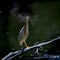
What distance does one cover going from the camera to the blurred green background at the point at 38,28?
26.6 ft

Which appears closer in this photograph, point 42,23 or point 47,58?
point 47,58

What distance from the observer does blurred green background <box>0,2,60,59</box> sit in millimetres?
8113

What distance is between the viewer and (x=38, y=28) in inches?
445

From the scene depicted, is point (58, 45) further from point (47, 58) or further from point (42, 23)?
point (42, 23)

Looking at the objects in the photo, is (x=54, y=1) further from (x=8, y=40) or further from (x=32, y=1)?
(x=8, y=40)

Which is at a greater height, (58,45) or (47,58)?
(47,58)

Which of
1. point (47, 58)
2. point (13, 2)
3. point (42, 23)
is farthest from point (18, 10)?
point (47, 58)

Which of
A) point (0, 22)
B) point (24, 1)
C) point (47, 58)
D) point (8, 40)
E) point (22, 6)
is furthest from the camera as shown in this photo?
point (24, 1)

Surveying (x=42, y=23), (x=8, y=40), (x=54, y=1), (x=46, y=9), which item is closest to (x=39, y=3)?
(x=54, y=1)

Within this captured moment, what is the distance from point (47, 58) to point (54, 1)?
17.1 m

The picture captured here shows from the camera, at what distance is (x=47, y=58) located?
182 inches

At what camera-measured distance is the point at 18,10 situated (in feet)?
60.2

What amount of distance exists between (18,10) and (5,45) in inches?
412

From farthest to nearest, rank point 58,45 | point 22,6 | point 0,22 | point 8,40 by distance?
point 22,6, point 0,22, point 8,40, point 58,45
